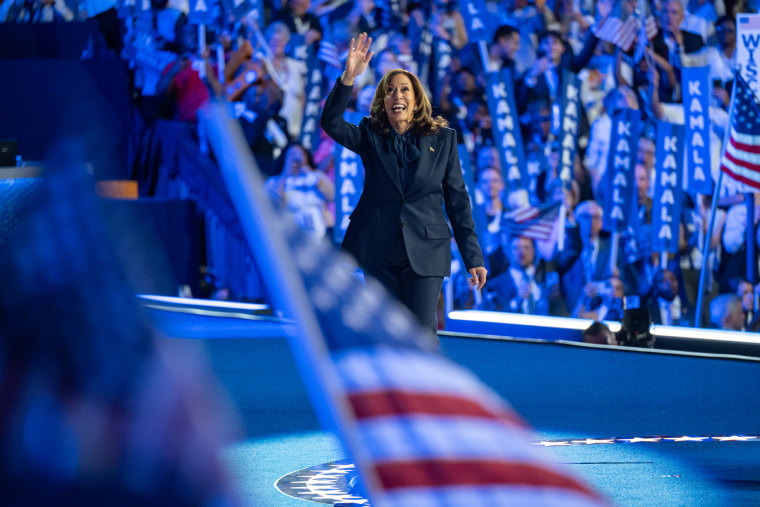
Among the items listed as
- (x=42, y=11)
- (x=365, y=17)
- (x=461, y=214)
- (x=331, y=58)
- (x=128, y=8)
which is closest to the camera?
(x=461, y=214)

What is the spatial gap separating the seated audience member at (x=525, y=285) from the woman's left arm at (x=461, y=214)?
365cm

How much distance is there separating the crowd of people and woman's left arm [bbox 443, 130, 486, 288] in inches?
134

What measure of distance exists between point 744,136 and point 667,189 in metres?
0.54

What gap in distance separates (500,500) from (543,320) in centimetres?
631

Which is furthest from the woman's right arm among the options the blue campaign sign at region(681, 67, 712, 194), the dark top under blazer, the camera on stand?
the camera on stand

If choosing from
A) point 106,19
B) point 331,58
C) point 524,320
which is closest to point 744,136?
point 524,320

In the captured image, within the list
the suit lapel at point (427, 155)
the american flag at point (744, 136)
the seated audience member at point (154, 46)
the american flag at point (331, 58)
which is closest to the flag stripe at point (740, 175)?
the american flag at point (744, 136)

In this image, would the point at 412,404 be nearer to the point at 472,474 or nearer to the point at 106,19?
the point at 472,474

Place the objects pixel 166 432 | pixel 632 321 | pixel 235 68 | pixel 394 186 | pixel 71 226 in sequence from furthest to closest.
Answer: pixel 235 68
pixel 632 321
pixel 394 186
pixel 71 226
pixel 166 432

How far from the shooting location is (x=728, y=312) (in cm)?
711

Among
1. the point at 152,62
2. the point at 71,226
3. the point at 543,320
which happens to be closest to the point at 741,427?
the point at 543,320

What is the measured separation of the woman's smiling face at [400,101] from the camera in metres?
3.89

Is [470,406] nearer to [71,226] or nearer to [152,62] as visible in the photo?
[71,226]

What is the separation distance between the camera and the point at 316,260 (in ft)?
4.91
